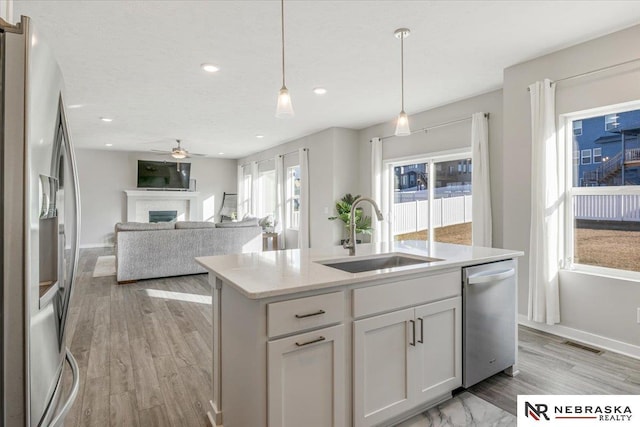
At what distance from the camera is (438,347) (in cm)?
201

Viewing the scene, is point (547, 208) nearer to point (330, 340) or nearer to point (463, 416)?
point (463, 416)

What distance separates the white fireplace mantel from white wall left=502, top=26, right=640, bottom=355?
877 centimetres

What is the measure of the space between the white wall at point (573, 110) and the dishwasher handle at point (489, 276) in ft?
4.18

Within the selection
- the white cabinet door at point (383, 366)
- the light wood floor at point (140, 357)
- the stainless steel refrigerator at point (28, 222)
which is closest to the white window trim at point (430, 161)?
the light wood floor at point (140, 357)

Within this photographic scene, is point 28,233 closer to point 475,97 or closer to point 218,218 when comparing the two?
point 475,97

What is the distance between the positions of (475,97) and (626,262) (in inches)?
101

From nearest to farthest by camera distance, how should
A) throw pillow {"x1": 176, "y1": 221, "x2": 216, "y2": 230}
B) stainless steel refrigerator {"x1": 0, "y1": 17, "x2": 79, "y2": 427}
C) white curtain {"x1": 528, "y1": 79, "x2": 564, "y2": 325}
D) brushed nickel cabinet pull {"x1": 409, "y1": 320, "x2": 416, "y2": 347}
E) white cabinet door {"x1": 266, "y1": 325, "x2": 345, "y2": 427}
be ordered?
stainless steel refrigerator {"x1": 0, "y1": 17, "x2": 79, "y2": 427}, white cabinet door {"x1": 266, "y1": 325, "x2": 345, "y2": 427}, brushed nickel cabinet pull {"x1": 409, "y1": 320, "x2": 416, "y2": 347}, white curtain {"x1": 528, "y1": 79, "x2": 564, "y2": 325}, throw pillow {"x1": 176, "y1": 221, "x2": 216, "y2": 230}

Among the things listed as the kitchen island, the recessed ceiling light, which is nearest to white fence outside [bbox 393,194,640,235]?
the kitchen island

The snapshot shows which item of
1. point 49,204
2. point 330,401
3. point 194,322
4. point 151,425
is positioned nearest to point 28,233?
point 49,204

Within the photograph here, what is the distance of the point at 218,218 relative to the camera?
1085cm

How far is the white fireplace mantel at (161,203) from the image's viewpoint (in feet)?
30.9

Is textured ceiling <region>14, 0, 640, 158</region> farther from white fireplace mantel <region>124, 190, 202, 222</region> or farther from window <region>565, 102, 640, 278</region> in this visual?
white fireplace mantel <region>124, 190, 202, 222</region>

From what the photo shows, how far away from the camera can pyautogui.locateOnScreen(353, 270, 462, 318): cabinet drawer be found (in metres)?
1.71

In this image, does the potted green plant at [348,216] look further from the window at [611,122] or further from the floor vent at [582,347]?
the window at [611,122]
